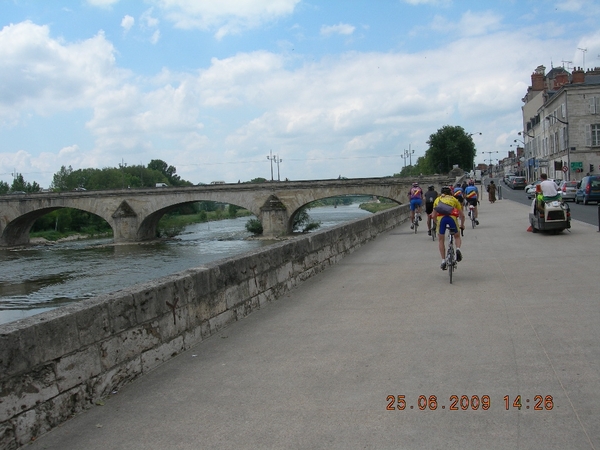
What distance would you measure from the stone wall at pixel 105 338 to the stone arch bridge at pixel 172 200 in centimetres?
5151

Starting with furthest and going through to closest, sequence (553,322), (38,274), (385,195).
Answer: (385,195)
(38,274)
(553,322)

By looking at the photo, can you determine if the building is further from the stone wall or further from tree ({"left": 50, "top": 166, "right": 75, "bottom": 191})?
tree ({"left": 50, "top": 166, "right": 75, "bottom": 191})

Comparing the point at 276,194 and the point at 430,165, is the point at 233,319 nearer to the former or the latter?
the point at 276,194

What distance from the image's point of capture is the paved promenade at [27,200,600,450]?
11.9ft

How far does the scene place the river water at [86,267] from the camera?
29.2 m

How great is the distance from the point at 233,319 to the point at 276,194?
2156 inches

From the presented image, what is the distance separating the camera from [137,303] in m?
5.04

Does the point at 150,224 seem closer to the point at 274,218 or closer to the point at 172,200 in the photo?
the point at 172,200

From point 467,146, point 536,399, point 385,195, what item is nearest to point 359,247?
point 536,399

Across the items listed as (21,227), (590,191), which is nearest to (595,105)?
(590,191)

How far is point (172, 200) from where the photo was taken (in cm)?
6362

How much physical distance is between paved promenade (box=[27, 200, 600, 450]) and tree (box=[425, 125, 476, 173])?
300 feet

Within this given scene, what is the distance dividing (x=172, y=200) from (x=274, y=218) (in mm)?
11288


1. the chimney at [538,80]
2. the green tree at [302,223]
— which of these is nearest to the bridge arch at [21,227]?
the green tree at [302,223]
